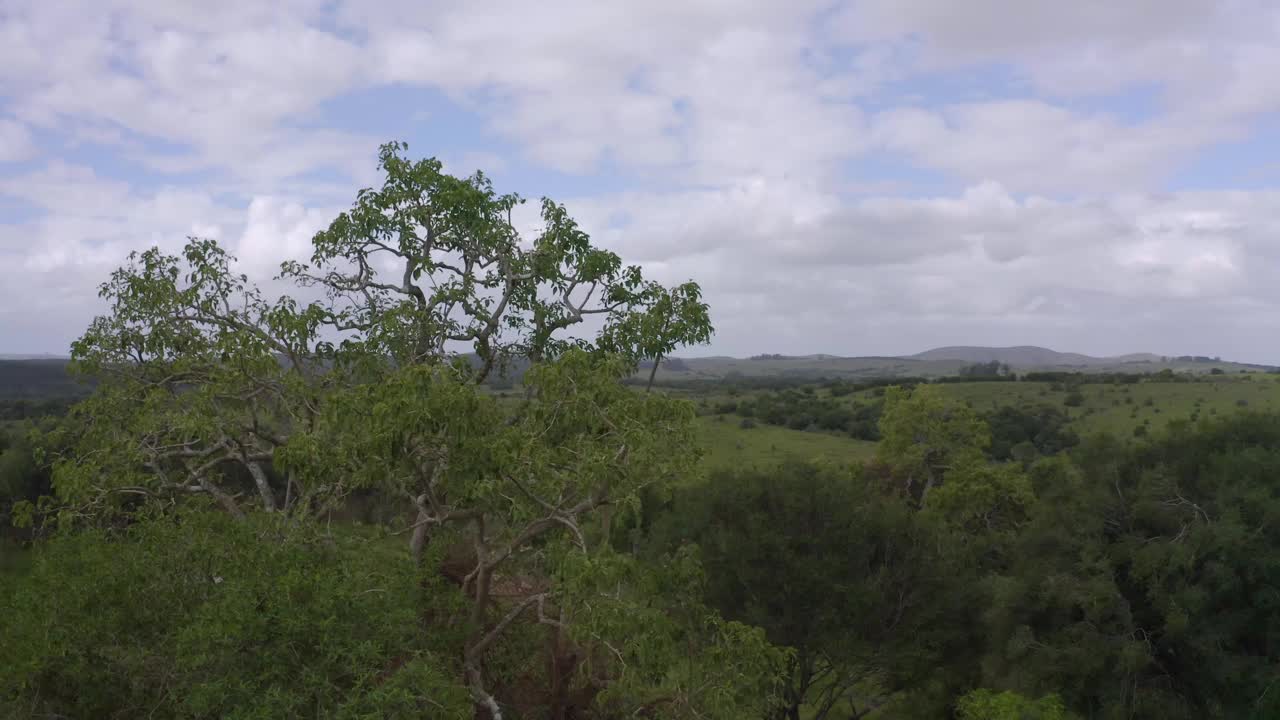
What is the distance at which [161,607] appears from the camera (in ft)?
26.8

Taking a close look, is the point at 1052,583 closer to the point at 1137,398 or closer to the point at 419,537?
the point at 419,537

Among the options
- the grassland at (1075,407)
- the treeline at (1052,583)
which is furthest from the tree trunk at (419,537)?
the grassland at (1075,407)

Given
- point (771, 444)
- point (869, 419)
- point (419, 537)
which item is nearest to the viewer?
point (419, 537)

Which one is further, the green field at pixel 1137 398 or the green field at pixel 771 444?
the green field at pixel 1137 398

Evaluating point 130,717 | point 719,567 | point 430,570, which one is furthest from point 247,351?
point 719,567

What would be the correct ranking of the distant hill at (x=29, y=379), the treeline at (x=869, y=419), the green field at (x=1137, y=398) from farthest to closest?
the distant hill at (x=29, y=379) → the green field at (x=1137, y=398) → the treeline at (x=869, y=419)

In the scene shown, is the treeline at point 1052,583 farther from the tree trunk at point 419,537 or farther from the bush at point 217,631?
the bush at point 217,631

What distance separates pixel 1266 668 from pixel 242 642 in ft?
70.3

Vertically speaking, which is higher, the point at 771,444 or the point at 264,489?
the point at 264,489

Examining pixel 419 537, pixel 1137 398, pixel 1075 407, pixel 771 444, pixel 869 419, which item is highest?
pixel 419 537

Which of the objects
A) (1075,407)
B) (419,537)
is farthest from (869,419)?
(419,537)

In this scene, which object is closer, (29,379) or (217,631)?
(217,631)

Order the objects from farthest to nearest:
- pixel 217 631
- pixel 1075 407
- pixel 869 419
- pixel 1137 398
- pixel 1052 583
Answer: pixel 1137 398, pixel 1075 407, pixel 869 419, pixel 1052 583, pixel 217 631

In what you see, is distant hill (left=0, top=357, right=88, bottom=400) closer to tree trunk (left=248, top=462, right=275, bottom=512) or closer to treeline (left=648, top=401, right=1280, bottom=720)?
treeline (left=648, top=401, right=1280, bottom=720)
